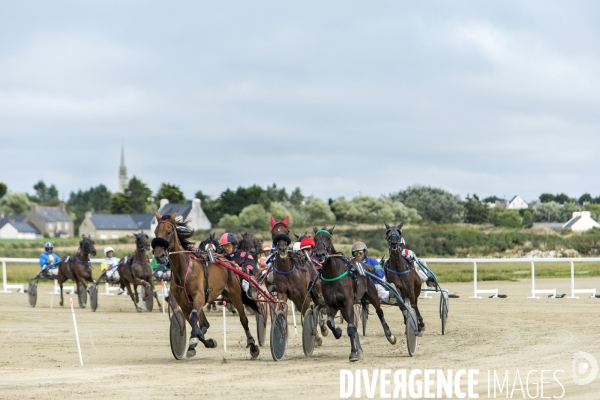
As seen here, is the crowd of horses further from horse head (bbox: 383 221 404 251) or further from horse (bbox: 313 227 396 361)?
horse head (bbox: 383 221 404 251)

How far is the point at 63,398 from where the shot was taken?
9242 mm

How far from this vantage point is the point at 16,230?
4126 inches

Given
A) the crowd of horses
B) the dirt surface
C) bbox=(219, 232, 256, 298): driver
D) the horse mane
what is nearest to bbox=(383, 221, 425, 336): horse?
the dirt surface

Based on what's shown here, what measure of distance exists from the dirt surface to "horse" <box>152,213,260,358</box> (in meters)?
0.48

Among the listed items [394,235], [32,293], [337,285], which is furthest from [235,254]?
[32,293]

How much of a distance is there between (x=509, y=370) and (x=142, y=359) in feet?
16.2

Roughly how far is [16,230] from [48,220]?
16.7 feet

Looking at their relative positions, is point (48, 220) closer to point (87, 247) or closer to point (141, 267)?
point (87, 247)

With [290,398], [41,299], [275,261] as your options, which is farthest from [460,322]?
[41,299]

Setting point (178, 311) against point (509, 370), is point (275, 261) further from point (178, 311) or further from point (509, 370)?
point (509, 370)

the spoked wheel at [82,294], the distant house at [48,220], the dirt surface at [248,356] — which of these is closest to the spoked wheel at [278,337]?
the dirt surface at [248,356]

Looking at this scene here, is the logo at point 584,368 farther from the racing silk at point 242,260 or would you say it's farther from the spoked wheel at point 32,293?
the spoked wheel at point 32,293

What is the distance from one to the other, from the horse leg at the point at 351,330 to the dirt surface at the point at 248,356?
150mm

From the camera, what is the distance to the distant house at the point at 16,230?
344 ft
